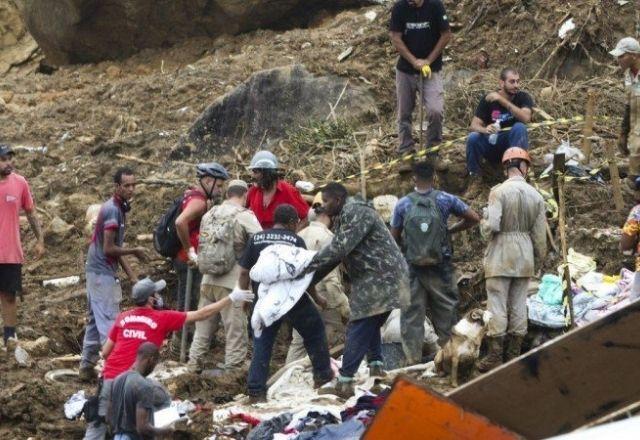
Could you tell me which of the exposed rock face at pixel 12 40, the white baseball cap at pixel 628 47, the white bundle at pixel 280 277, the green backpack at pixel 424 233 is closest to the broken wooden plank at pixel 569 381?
the white bundle at pixel 280 277

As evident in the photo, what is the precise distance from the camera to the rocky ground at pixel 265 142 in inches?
438

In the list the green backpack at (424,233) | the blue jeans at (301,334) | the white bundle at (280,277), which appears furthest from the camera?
the green backpack at (424,233)

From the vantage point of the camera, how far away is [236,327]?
33.6 feet

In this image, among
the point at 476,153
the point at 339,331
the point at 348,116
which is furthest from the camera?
the point at 348,116

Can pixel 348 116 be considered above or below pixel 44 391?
above

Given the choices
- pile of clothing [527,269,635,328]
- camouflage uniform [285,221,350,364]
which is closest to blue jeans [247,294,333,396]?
camouflage uniform [285,221,350,364]

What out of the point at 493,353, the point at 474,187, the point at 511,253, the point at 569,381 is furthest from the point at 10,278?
the point at 569,381

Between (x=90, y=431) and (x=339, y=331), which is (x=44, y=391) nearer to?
(x=90, y=431)

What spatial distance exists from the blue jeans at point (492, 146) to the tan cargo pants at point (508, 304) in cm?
203

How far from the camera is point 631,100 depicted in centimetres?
1116

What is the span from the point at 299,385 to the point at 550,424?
704 centimetres

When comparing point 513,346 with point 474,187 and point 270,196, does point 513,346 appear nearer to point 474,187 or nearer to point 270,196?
point 270,196

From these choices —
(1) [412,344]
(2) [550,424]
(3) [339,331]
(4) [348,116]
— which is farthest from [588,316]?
(2) [550,424]

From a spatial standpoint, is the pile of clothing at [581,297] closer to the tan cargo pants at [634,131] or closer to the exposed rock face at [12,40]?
the tan cargo pants at [634,131]
